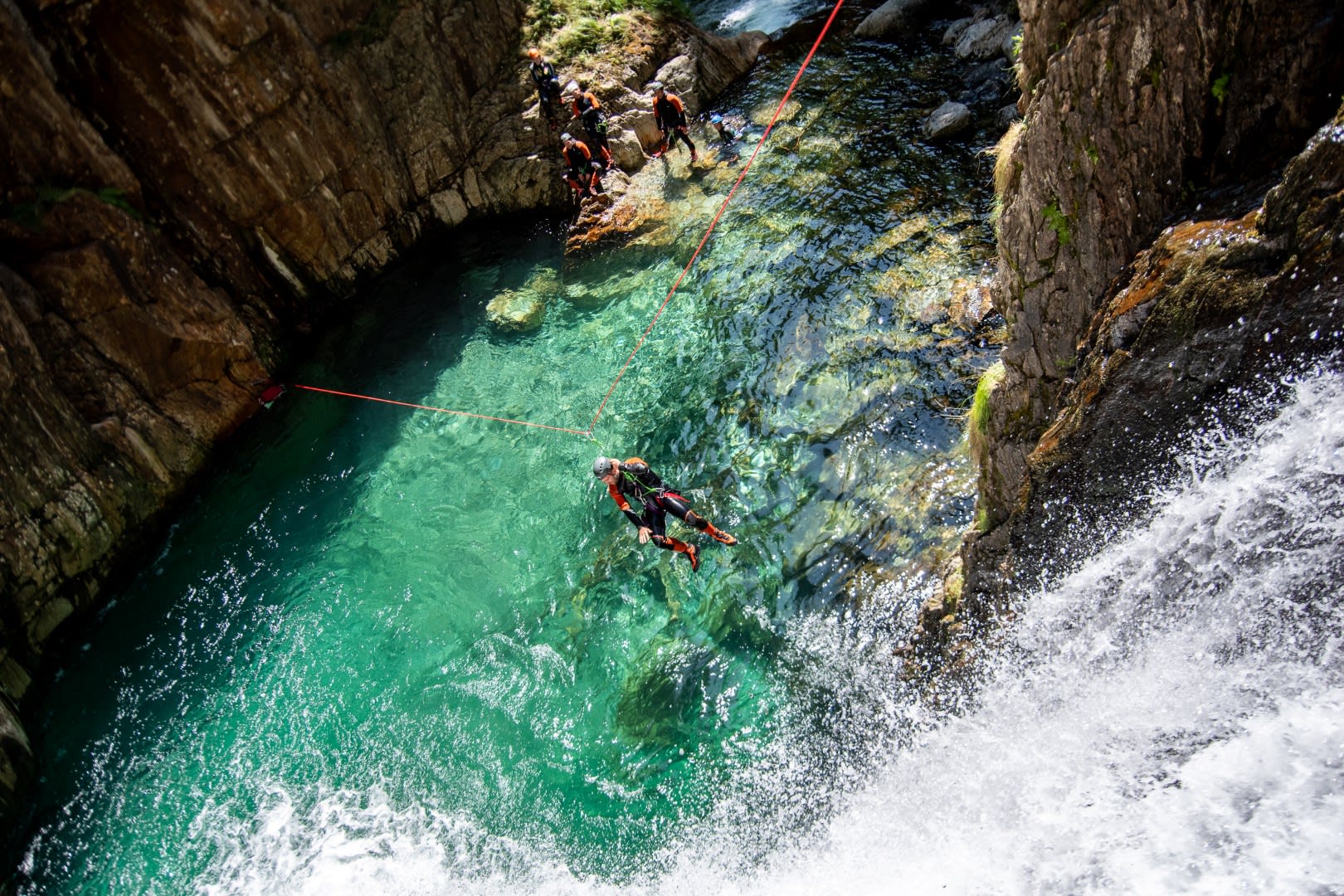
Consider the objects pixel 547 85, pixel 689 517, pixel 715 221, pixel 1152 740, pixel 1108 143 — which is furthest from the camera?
pixel 547 85

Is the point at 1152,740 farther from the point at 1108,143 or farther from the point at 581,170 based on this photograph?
the point at 581,170

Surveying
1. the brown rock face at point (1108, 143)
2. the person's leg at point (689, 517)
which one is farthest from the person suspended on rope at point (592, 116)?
the brown rock face at point (1108, 143)

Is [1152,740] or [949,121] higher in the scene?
[949,121]

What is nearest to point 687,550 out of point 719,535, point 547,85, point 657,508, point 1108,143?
point 719,535

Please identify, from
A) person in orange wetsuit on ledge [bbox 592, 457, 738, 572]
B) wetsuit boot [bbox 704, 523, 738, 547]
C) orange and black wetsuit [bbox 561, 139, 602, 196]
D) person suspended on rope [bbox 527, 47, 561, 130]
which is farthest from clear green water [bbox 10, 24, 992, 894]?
person suspended on rope [bbox 527, 47, 561, 130]

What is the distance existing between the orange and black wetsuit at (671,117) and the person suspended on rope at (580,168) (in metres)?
1.61

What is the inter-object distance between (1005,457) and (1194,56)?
10.3 ft

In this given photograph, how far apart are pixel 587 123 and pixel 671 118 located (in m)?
1.76

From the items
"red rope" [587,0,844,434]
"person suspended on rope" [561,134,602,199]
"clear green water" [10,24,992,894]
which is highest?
"person suspended on rope" [561,134,602,199]

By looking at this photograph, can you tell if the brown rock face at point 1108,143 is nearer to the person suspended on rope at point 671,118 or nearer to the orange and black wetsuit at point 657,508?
the orange and black wetsuit at point 657,508

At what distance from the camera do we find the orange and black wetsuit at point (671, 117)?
15.5 m

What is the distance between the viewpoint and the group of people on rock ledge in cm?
1548

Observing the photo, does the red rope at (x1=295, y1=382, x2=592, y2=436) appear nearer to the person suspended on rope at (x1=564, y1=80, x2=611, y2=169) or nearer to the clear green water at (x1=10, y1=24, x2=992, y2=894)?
the clear green water at (x1=10, y1=24, x2=992, y2=894)

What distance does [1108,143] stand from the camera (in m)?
5.43
